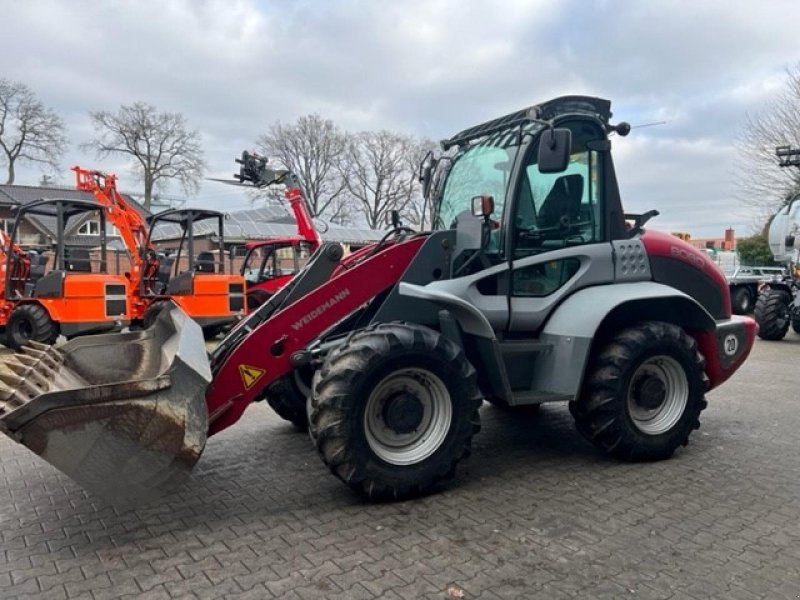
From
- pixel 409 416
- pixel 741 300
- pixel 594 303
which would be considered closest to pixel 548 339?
pixel 594 303

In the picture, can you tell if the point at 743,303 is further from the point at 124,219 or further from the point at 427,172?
the point at 124,219

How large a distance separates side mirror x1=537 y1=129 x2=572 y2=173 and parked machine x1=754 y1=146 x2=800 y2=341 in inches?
433

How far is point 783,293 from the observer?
1360 cm

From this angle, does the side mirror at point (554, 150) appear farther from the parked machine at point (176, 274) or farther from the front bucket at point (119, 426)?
the parked machine at point (176, 274)

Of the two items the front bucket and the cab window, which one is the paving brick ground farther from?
the cab window

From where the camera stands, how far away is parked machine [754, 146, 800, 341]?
13422 mm

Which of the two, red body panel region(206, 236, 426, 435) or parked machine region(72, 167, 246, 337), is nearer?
red body panel region(206, 236, 426, 435)

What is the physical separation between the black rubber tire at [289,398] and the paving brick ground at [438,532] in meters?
0.40

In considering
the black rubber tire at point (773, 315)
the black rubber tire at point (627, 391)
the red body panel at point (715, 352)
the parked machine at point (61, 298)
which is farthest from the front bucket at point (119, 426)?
the black rubber tire at point (773, 315)

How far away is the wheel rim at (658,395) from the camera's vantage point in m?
5.03

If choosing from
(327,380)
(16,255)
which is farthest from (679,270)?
(16,255)

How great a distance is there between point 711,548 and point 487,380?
1792mm

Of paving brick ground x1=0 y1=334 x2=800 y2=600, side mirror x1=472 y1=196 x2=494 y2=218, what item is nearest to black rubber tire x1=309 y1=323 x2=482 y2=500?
paving brick ground x1=0 y1=334 x2=800 y2=600

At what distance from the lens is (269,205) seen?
1812 inches
